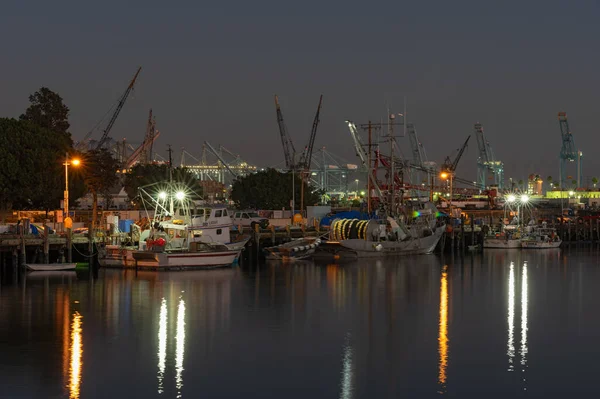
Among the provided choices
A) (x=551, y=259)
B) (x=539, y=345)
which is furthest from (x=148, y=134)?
(x=539, y=345)

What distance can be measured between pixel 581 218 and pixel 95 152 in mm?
63544

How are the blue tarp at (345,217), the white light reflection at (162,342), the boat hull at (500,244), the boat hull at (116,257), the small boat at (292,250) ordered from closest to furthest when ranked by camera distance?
1. the white light reflection at (162,342)
2. the boat hull at (116,257)
3. the small boat at (292,250)
4. the blue tarp at (345,217)
5. the boat hull at (500,244)

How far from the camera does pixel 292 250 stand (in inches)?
2621

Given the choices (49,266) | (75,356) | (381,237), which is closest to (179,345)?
(75,356)

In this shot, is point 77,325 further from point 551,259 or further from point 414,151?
point 414,151

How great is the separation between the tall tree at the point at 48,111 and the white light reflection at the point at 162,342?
141 ft

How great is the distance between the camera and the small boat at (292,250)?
219 feet

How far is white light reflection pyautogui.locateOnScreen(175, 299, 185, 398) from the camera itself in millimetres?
27806

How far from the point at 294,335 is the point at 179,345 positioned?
15.3 ft

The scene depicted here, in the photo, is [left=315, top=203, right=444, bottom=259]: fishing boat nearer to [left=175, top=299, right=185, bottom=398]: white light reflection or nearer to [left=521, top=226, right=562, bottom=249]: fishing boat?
[left=521, top=226, right=562, bottom=249]: fishing boat

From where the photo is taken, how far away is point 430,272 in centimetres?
6150

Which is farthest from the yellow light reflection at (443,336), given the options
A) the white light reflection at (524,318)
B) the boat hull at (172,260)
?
the boat hull at (172,260)

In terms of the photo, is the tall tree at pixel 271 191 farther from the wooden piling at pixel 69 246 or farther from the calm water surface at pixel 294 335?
the calm water surface at pixel 294 335

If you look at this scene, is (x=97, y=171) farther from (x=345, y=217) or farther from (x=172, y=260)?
(x=172, y=260)
